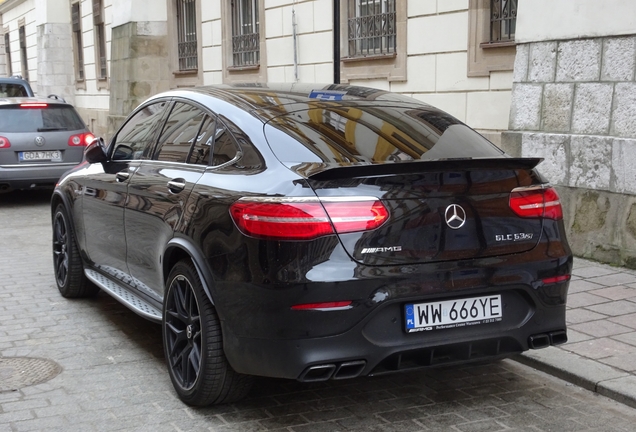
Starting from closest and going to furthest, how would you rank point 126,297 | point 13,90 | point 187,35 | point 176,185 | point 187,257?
point 187,257
point 176,185
point 126,297
point 13,90
point 187,35

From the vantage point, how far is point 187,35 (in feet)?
65.2

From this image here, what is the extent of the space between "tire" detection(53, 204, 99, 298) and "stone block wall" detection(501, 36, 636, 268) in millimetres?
4133

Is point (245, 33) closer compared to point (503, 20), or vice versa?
point (503, 20)

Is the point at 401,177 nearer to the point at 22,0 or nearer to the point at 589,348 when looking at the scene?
the point at 589,348

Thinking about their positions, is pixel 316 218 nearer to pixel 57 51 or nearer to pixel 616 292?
pixel 616 292

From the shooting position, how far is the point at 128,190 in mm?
5367

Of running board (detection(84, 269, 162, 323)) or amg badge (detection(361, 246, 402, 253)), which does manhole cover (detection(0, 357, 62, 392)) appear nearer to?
running board (detection(84, 269, 162, 323))

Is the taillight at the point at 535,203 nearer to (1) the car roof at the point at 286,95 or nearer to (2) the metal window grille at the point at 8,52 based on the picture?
(1) the car roof at the point at 286,95

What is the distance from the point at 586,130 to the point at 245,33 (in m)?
10.3

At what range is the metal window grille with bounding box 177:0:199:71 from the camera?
63.6ft

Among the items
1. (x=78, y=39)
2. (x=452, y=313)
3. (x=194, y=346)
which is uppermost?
(x=78, y=39)

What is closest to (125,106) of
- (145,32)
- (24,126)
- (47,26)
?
(145,32)

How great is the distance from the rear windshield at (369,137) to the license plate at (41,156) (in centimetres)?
888

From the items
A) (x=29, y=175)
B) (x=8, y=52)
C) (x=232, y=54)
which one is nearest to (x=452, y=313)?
(x=29, y=175)
